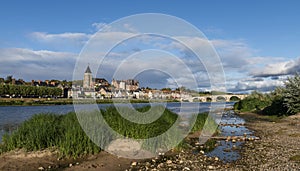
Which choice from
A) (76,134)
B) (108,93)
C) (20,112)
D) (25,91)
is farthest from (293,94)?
(25,91)

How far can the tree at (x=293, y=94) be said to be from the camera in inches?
1404

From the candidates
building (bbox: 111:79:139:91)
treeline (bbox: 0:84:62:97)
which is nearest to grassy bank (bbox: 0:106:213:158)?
building (bbox: 111:79:139:91)

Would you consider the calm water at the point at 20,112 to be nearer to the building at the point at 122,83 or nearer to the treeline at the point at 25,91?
the building at the point at 122,83

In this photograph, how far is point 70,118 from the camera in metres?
15.6

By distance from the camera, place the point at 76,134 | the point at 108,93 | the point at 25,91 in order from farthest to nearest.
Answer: the point at 25,91
the point at 108,93
the point at 76,134

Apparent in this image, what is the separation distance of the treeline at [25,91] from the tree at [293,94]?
107m

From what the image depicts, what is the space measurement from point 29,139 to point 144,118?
6.69m

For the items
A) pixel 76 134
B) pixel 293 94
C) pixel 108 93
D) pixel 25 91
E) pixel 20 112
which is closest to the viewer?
pixel 76 134

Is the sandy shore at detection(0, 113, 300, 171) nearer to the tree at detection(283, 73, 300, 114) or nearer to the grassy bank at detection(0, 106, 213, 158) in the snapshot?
the grassy bank at detection(0, 106, 213, 158)

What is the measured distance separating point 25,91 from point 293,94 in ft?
368

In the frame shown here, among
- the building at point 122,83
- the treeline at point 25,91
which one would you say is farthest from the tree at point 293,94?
the treeline at point 25,91

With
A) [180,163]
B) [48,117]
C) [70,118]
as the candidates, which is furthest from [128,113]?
[180,163]

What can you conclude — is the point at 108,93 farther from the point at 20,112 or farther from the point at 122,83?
the point at 122,83

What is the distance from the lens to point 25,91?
395ft
